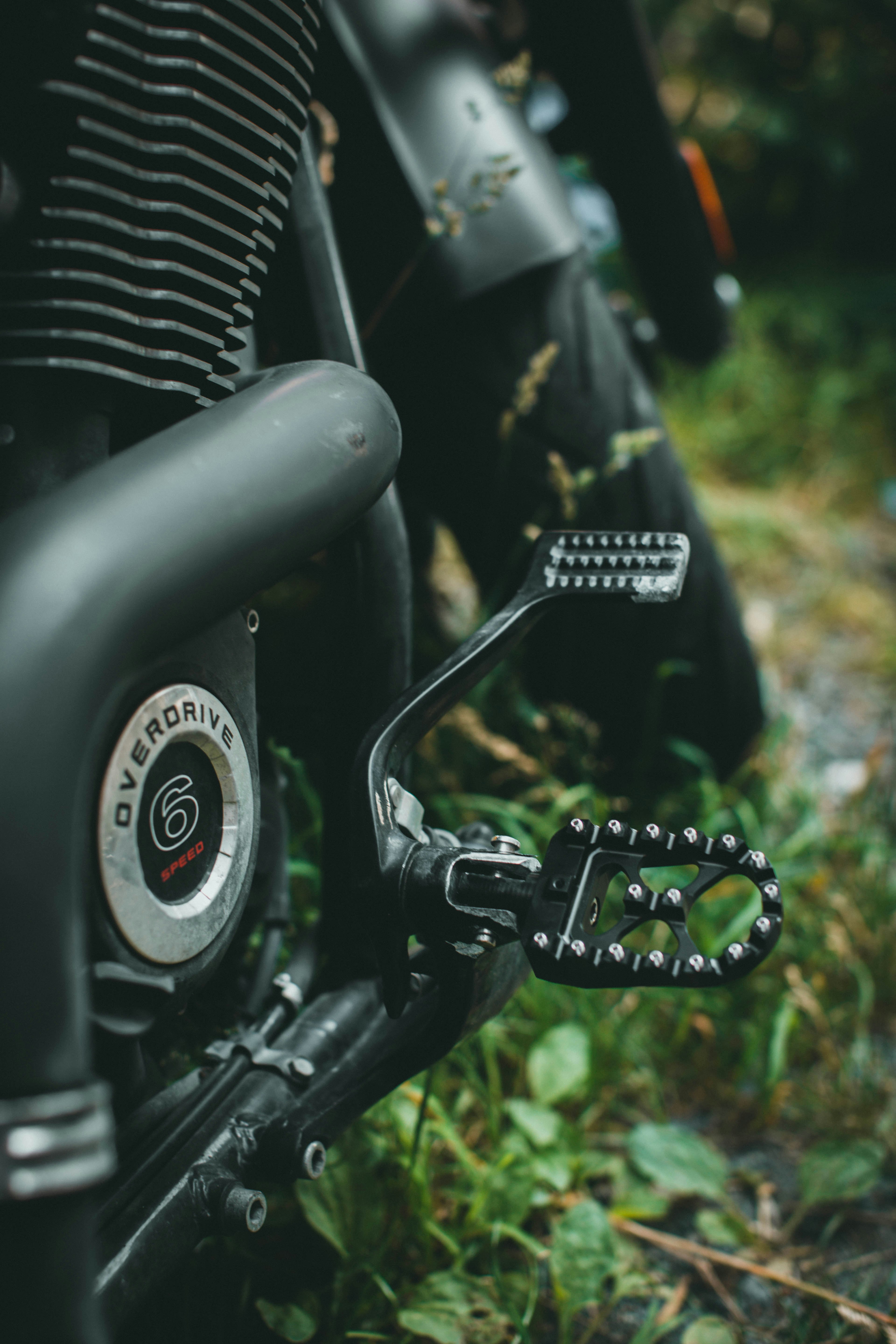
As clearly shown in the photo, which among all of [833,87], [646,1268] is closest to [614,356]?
[646,1268]

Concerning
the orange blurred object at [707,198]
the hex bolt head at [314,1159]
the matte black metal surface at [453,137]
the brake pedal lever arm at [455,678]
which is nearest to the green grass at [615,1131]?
the hex bolt head at [314,1159]

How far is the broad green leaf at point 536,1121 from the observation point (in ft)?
3.72

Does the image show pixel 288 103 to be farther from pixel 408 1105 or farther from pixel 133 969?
pixel 408 1105

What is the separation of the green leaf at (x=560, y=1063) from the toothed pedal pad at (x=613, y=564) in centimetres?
70

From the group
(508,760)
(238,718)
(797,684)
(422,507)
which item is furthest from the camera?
(797,684)

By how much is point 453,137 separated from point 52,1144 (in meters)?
1.05

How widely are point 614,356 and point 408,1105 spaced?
998 mm

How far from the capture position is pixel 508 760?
156 cm

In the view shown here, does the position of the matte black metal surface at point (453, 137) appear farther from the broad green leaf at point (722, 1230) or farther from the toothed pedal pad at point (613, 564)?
the broad green leaf at point (722, 1230)

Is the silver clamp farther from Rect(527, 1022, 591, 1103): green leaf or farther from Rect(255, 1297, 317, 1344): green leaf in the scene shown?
Rect(527, 1022, 591, 1103): green leaf

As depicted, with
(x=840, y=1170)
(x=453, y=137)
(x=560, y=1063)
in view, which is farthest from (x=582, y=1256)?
(x=453, y=137)

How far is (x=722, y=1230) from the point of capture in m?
1.10

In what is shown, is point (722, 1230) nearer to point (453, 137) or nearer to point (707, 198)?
point (453, 137)

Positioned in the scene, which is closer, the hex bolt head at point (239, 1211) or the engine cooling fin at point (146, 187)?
the engine cooling fin at point (146, 187)
